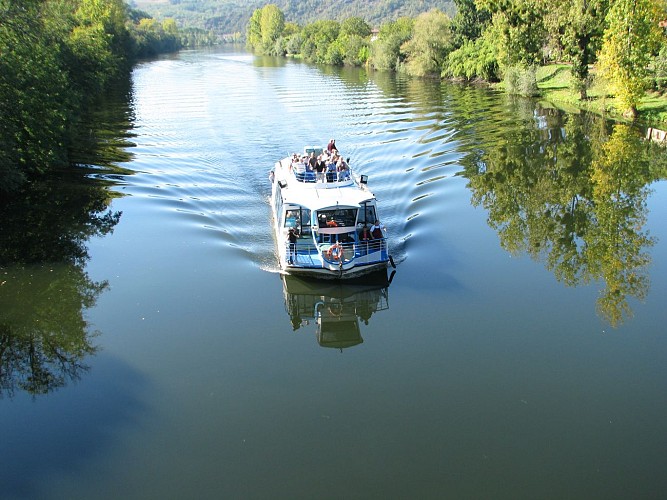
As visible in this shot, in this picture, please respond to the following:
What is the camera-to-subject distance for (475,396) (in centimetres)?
1582

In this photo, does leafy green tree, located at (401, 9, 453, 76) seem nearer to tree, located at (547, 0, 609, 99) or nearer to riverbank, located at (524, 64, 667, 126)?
riverbank, located at (524, 64, 667, 126)

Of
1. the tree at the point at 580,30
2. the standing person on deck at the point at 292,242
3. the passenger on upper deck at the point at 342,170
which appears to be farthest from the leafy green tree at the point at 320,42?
the standing person on deck at the point at 292,242

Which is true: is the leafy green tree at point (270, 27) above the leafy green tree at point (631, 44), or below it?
above

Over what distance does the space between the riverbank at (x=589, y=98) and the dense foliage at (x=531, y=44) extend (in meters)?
0.91

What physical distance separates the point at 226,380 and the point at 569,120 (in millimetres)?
44007

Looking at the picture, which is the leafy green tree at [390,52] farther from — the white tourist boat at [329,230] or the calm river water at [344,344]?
the white tourist boat at [329,230]

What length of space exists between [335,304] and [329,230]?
3101 millimetres

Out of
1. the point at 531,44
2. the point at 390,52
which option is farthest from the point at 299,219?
the point at 390,52

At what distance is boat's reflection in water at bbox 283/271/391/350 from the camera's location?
19688 mm

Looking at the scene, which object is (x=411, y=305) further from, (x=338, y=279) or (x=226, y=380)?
(x=226, y=380)

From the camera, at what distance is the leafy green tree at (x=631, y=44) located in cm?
4612

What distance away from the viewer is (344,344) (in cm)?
1900

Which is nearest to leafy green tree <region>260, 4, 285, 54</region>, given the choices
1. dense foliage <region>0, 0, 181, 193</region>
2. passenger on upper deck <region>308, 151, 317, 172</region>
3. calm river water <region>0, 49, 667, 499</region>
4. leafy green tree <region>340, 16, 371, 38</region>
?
leafy green tree <region>340, 16, 371, 38</region>

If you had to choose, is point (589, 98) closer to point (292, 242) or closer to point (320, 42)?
point (292, 242)
